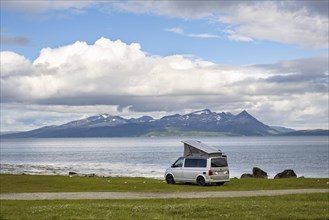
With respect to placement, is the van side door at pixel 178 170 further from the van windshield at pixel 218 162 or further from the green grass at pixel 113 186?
the van windshield at pixel 218 162

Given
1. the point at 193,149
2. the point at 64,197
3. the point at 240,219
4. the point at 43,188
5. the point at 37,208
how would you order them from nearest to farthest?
the point at 240,219 < the point at 37,208 < the point at 64,197 < the point at 43,188 < the point at 193,149

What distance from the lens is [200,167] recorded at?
4356cm

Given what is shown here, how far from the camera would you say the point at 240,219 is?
2111 cm

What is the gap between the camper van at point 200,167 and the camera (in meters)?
43.1

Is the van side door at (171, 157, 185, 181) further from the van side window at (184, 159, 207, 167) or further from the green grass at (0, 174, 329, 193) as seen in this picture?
the green grass at (0, 174, 329, 193)

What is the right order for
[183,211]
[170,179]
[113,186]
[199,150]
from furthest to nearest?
1. [170,179]
2. [199,150]
3. [113,186]
4. [183,211]

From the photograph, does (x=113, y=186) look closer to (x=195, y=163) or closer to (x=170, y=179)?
(x=170, y=179)

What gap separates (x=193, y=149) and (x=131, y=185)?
6133 millimetres

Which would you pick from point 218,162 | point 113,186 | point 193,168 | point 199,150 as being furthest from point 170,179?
point 113,186

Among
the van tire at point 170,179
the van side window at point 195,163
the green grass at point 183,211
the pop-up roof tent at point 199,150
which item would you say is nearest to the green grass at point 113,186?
the van tire at point 170,179

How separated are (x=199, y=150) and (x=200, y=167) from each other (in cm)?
159

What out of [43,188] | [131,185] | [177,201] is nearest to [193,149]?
[131,185]

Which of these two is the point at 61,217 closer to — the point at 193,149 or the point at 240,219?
the point at 240,219

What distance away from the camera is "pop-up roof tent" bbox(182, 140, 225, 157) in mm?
43731
